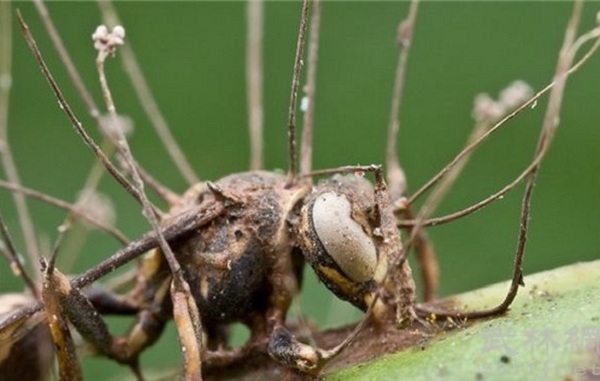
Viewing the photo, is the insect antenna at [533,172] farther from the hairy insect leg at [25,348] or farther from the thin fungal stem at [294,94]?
the hairy insect leg at [25,348]

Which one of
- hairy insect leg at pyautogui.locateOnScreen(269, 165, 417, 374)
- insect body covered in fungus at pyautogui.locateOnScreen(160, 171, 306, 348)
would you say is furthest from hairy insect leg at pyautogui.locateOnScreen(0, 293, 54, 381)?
hairy insect leg at pyautogui.locateOnScreen(269, 165, 417, 374)

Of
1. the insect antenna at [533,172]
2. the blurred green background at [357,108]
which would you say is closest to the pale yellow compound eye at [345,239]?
the insect antenna at [533,172]

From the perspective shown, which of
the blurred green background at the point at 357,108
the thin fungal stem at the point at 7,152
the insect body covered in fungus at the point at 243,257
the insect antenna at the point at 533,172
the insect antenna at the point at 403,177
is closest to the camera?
the insect antenna at the point at 533,172

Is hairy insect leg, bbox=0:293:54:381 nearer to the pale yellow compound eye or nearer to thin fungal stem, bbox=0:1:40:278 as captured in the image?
thin fungal stem, bbox=0:1:40:278

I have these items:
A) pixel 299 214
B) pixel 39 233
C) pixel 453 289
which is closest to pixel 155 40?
pixel 39 233

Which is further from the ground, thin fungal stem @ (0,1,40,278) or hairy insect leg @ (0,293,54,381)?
thin fungal stem @ (0,1,40,278)

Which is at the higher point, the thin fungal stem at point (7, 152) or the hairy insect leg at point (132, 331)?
the thin fungal stem at point (7, 152)
